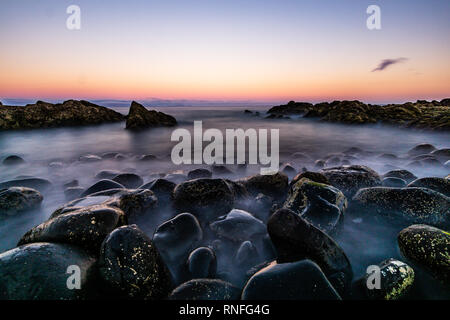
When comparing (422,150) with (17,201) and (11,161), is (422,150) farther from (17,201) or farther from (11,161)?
(11,161)

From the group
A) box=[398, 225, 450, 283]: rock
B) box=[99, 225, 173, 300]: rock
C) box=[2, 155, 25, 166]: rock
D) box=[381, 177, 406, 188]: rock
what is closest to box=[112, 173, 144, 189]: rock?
box=[99, 225, 173, 300]: rock

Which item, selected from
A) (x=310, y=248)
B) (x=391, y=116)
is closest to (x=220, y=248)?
(x=310, y=248)

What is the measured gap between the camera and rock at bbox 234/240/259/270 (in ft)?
8.09

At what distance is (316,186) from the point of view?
325 cm

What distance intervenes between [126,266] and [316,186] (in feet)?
8.58

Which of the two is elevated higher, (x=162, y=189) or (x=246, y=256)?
(x=162, y=189)

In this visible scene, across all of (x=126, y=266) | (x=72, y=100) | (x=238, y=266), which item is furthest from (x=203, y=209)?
(x=72, y=100)

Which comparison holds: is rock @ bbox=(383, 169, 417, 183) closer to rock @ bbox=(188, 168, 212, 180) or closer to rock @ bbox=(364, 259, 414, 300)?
rock @ bbox=(364, 259, 414, 300)

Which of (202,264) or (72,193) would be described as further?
(72,193)

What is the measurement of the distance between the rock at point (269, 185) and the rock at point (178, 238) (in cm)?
174

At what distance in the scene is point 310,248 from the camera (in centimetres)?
212

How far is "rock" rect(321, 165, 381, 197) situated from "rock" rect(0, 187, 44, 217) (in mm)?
5375

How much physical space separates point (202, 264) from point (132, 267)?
0.70m
